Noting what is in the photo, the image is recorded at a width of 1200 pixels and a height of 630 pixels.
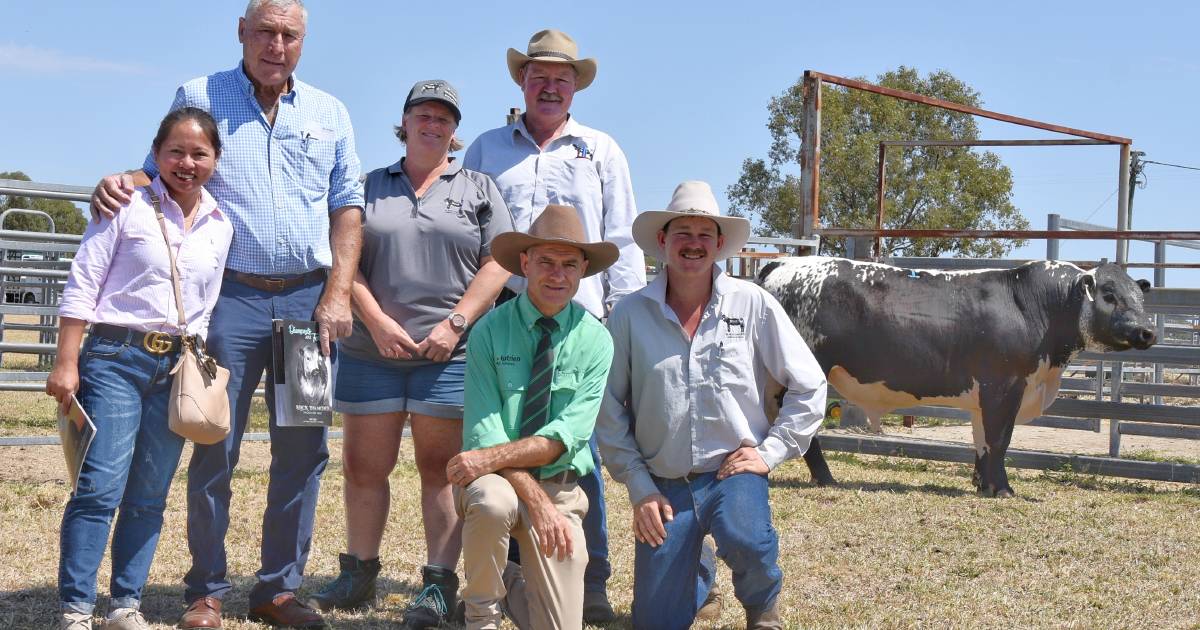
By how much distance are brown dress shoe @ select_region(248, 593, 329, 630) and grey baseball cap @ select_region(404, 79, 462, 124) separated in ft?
5.55

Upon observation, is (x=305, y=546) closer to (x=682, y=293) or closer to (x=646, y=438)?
(x=646, y=438)

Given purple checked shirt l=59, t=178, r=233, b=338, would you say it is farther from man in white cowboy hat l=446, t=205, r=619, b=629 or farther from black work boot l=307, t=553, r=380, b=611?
black work boot l=307, t=553, r=380, b=611

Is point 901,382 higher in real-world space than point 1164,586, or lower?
higher

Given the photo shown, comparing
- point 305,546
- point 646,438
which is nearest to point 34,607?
point 305,546

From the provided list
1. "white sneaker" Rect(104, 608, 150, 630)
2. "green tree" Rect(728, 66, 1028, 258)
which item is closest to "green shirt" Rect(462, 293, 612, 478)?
"white sneaker" Rect(104, 608, 150, 630)

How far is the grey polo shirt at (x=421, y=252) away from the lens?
4.21 meters

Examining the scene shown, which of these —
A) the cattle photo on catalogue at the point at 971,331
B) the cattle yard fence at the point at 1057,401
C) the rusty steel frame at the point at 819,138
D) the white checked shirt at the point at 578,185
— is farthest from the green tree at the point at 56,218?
the white checked shirt at the point at 578,185

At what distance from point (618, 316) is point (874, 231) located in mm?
5313

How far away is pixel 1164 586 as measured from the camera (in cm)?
518

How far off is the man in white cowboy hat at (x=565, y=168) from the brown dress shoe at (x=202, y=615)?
1277 mm

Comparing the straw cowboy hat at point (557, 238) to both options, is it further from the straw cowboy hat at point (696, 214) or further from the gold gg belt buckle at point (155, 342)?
the gold gg belt buckle at point (155, 342)

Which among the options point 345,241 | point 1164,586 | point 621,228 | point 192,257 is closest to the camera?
point 192,257

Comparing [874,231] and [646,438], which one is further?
[874,231]

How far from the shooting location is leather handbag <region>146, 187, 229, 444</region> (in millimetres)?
3623
